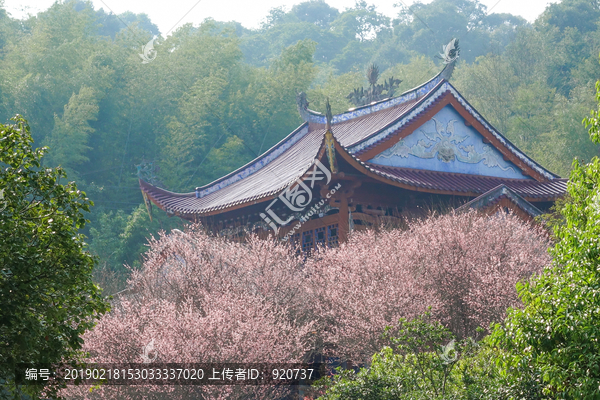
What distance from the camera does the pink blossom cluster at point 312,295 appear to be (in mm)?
6832

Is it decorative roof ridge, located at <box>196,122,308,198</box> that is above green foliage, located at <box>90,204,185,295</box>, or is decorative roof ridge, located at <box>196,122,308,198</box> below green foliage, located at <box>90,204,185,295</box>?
above

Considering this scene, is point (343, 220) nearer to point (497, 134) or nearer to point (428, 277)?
point (428, 277)

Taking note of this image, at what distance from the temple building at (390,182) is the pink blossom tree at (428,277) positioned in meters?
1.31

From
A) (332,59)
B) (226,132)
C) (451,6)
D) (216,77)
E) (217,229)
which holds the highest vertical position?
(451,6)

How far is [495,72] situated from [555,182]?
24160 mm

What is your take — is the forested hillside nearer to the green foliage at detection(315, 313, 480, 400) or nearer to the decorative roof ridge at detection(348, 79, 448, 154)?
the decorative roof ridge at detection(348, 79, 448, 154)

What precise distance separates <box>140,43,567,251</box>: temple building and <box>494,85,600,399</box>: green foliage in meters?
5.27

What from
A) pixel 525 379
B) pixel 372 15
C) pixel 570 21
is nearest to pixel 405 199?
pixel 525 379

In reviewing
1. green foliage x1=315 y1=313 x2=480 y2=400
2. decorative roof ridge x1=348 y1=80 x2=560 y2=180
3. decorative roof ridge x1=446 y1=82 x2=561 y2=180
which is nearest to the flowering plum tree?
green foliage x1=315 y1=313 x2=480 y2=400

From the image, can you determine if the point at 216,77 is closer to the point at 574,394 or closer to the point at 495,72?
the point at 495,72

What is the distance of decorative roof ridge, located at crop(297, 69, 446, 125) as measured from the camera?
46.9ft

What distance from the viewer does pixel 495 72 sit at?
120 ft

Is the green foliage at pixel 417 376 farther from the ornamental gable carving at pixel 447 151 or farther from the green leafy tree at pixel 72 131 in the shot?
the green leafy tree at pixel 72 131

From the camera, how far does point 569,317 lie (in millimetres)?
4398
